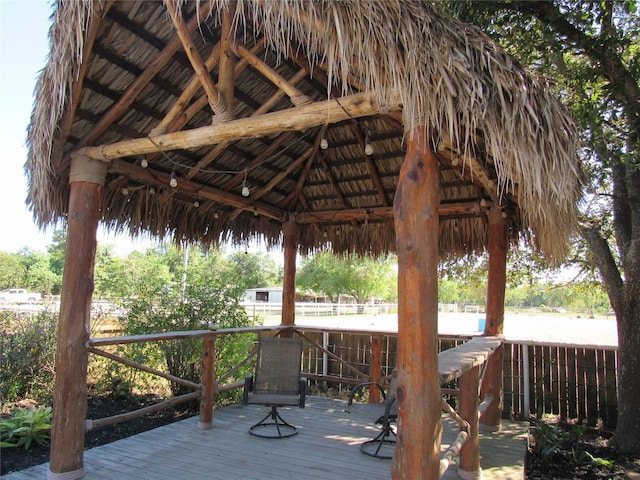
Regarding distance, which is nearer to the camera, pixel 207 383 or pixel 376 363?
pixel 207 383

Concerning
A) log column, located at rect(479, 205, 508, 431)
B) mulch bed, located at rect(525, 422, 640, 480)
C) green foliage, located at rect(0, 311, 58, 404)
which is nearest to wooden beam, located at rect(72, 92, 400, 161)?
log column, located at rect(479, 205, 508, 431)

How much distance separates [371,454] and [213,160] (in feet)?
9.74

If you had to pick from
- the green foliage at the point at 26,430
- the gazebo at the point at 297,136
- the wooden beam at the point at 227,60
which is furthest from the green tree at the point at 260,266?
the wooden beam at the point at 227,60

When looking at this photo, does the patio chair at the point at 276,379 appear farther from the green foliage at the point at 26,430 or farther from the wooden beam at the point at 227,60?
the wooden beam at the point at 227,60

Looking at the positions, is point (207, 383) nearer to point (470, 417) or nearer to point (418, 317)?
point (470, 417)

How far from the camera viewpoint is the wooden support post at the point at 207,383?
400 cm

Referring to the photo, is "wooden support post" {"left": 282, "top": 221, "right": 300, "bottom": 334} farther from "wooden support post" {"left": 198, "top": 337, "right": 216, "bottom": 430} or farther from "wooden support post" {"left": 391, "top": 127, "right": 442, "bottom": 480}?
"wooden support post" {"left": 391, "top": 127, "right": 442, "bottom": 480}

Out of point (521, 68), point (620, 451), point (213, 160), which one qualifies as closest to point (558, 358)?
point (620, 451)

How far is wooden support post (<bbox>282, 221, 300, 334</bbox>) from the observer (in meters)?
5.59

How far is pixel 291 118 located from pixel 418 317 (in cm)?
138

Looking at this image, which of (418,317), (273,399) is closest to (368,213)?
(273,399)

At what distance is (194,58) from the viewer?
280cm

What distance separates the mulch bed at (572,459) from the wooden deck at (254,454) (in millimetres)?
214

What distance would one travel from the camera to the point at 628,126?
4.11 m
